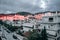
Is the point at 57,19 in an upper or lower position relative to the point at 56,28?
upper

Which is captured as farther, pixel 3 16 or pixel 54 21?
pixel 3 16

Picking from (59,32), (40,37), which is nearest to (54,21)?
(59,32)

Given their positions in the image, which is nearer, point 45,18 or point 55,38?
point 55,38

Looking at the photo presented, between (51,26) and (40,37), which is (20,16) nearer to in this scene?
(51,26)

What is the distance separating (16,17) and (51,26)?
31419 mm

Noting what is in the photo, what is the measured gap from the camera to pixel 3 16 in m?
46.5

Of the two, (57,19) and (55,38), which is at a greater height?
(57,19)

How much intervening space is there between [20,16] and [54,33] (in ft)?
105

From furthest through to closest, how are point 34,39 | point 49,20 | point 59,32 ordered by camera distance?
1. point 49,20
2. point 59,32
3. point 34,39

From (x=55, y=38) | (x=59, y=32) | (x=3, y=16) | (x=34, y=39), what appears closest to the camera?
(x=34, y=39)

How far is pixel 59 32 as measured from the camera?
17.9 m

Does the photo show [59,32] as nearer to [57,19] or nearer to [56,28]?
[56,28]

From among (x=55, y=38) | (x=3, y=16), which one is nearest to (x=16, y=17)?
(x=3, y=16)

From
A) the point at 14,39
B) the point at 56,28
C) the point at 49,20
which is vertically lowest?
the point at 14,39
